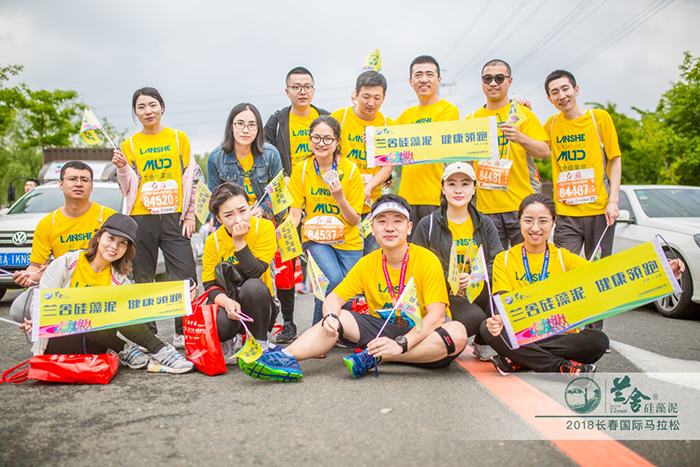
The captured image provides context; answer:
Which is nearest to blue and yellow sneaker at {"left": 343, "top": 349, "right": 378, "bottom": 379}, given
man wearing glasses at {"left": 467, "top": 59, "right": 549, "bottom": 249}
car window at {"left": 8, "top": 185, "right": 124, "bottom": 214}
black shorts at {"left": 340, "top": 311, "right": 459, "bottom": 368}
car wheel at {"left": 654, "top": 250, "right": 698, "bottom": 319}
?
black shorts at {"left": 340, "top": 311, "right": 459, "bottom": 368}

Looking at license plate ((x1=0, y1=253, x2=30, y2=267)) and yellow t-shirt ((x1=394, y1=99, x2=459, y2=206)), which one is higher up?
yellow t-shirt ((x1=394, y1=99, x2=459, y2=206))

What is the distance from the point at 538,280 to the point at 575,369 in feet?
2.14

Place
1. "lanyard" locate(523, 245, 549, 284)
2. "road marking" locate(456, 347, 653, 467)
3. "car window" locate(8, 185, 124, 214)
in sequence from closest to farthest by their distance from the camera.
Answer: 1. "road marking" locate(456, 347, 653, 467)
2. "lanyard" locate(523, 245, 549, 284)
3. "car window" locate(8, 185, 124, 214)

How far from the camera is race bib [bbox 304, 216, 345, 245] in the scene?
4648 mm

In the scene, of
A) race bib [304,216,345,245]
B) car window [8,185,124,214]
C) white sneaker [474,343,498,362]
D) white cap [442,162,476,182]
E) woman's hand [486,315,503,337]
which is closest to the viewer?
woman's hand [486,315,503,337]

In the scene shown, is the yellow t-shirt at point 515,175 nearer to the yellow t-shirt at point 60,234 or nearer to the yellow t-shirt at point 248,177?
the yellow t-shirt at point 248,177

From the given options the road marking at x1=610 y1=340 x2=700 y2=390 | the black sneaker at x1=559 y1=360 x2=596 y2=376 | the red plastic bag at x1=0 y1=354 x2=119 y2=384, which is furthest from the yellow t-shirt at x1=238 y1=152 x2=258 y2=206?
the road marking at x1=610 y1=340 x2=700 y2=390

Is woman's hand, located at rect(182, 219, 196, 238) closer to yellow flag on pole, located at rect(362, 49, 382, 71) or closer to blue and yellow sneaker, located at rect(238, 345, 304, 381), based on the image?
blue and yellow sneaker, located at rect(238, 345, 304, 381)

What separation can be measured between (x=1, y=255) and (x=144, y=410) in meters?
5.44

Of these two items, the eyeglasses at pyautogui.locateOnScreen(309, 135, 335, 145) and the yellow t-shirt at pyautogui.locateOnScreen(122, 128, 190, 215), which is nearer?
A: the eyeglasses at pyautogui.locateOnScreen(309, 135, 335, 145)

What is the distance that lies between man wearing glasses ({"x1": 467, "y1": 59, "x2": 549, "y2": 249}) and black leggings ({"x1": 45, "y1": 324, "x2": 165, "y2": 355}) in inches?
122

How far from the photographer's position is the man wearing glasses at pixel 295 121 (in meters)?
5.66

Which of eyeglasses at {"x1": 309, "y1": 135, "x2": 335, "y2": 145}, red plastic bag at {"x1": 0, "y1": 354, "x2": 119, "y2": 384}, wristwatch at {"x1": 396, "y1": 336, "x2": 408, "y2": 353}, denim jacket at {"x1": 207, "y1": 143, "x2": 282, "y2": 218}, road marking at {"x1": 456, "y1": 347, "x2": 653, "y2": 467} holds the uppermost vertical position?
eyeglasses at {"x1": 309, "y1": 135, "x2": 335, "y2": 145}

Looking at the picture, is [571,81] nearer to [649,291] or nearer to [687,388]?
[649,291]
